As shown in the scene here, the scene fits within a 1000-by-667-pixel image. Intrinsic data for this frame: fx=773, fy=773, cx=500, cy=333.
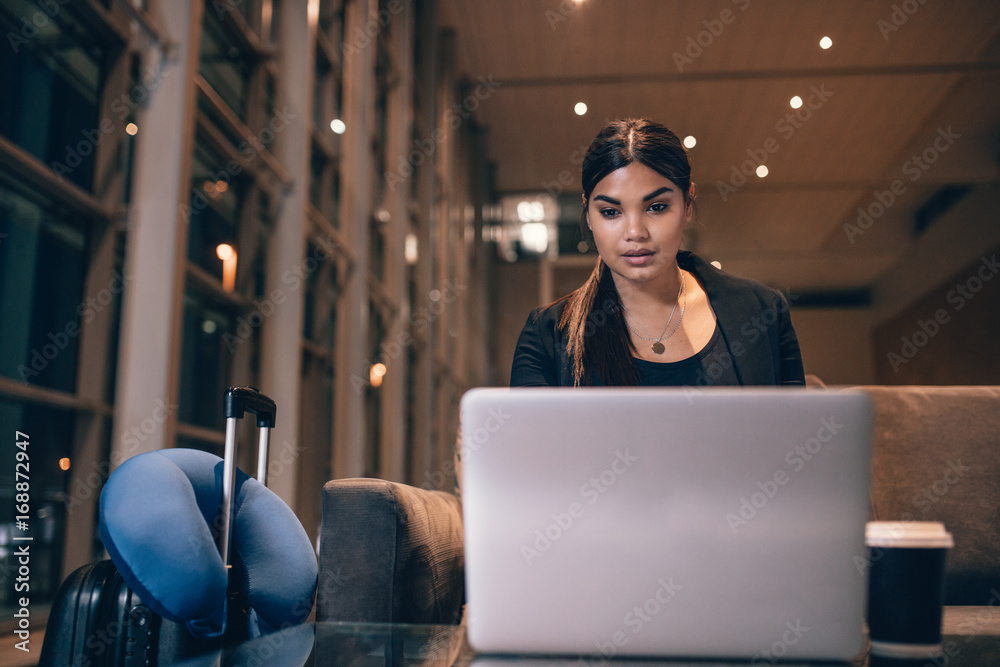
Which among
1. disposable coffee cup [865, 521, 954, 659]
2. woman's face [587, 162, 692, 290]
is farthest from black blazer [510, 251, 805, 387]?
disposable coffee cup [865, 521, 954, 659]

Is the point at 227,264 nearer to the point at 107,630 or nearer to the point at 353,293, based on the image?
the point at 353,293

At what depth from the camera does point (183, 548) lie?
99 centimetres

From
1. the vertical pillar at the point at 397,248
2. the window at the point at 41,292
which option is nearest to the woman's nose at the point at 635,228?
the window at the point at 41,292

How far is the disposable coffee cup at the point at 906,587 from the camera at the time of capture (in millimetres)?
712

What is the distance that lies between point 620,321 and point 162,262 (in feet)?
5.70

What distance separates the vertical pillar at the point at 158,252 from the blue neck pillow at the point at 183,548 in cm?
139

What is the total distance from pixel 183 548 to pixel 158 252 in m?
1.78

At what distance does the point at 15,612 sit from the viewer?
6.36ft

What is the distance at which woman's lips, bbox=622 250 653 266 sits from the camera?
1282 millimetres

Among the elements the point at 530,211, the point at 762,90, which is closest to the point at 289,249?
the point at 762,90

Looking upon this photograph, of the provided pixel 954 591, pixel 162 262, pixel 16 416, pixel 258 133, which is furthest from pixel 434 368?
pixel 954 591

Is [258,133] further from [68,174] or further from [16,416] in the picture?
[16,416]

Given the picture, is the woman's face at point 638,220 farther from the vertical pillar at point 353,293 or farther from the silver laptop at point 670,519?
the vertical pillar at point 353,293

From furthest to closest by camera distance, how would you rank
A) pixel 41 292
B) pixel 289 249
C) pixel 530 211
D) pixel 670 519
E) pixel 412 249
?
1. pixel 530 211
2. pixel 412 249
3. pixel 289 249
4. pixel 41 292
5. pixel 670 519
